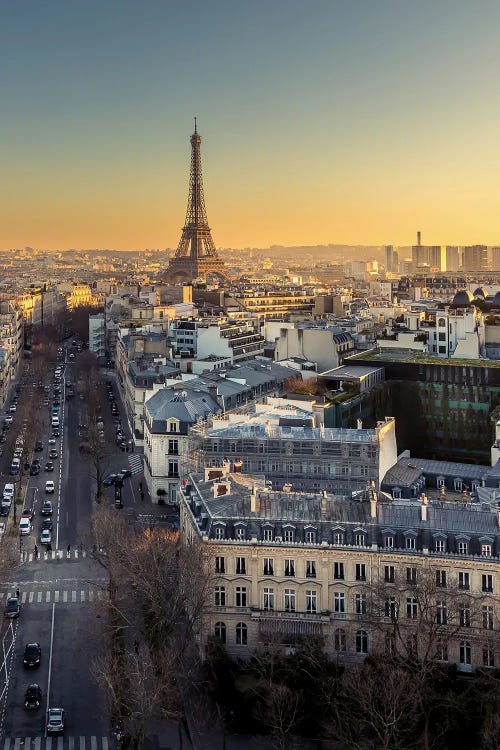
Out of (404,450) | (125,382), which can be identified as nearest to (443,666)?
(404,450)

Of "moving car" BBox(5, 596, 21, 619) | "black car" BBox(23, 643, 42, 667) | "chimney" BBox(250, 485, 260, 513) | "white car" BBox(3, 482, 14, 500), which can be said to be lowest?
"black car" BBox(23, 643, 42, 667)

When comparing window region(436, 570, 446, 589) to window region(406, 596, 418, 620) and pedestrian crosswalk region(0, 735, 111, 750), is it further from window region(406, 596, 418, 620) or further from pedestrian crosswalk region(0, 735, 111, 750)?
pedestrian crosswalk region(0, 735, 111, 750)

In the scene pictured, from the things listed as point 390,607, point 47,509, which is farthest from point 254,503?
point 47,509

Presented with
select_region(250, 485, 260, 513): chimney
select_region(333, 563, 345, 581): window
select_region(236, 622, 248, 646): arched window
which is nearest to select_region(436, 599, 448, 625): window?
select_region(333, 563, 345, 581): window

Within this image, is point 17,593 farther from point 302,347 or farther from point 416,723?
point 302,347

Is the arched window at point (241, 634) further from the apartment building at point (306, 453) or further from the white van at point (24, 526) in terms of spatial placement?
the white van at point (24, 526)

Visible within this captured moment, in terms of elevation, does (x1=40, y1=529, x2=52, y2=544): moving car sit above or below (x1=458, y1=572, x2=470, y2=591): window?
below

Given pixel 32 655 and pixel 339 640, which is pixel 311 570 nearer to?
pixel 339 640
